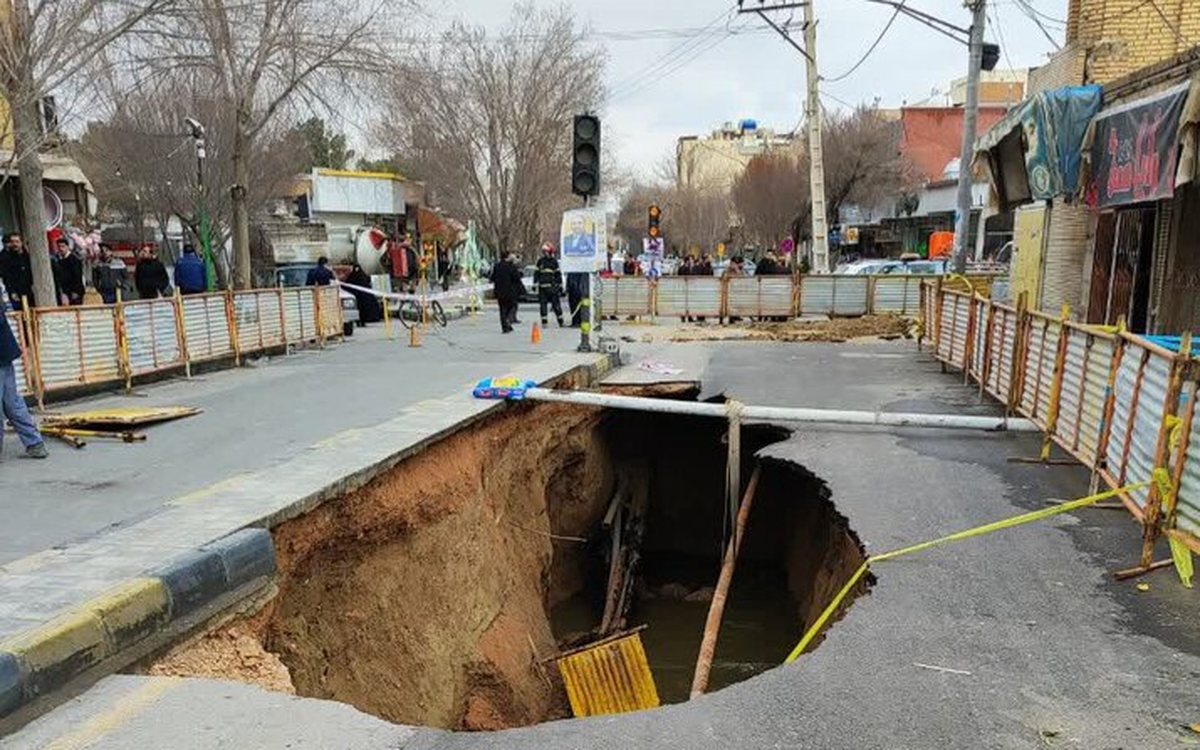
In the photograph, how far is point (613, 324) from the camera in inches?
828

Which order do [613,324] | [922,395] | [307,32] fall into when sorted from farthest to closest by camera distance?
[613,324], [307,32], [922,395]

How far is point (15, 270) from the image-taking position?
1202 centimetres

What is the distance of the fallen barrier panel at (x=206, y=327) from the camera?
1106 centimetres

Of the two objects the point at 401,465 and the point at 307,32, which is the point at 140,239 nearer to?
the point at 307,32

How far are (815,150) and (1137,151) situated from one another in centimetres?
1283

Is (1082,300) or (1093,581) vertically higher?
(1082,300)

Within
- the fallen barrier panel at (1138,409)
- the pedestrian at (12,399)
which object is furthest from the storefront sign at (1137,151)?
the pedestrian at (12,399)

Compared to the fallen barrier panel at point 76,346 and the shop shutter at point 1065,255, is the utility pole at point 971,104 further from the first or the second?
the fallen barrier panel at point 76,346

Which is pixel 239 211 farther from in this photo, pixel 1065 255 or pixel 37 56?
pixel 1065 255

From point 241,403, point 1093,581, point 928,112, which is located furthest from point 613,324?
point 928,112

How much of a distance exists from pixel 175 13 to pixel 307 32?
4.73 meters

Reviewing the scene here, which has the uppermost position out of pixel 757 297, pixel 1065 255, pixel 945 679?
pixel 1065 255

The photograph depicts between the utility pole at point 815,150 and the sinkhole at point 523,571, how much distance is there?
11.6 metres

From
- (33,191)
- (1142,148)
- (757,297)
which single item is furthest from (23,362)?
(757,297)
